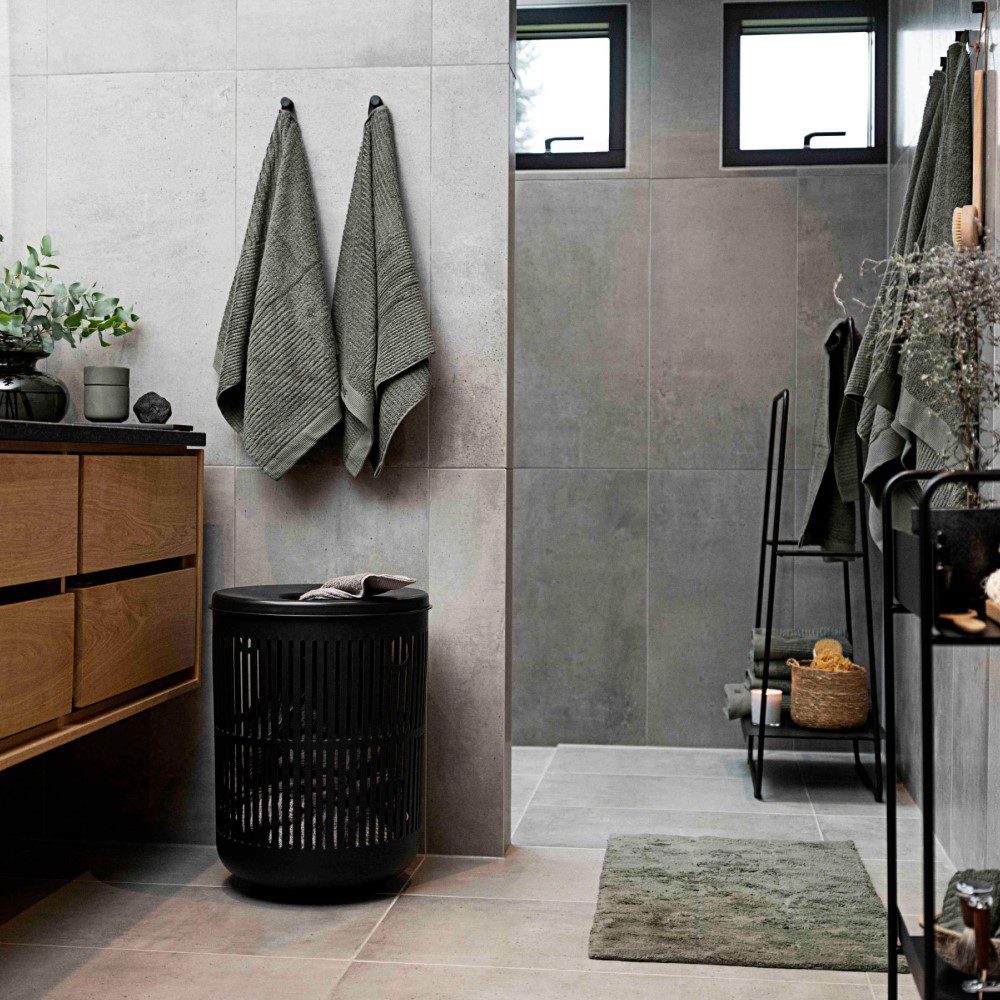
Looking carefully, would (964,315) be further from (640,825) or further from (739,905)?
(640,825)

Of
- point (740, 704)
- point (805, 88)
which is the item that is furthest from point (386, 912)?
point (805, 88)

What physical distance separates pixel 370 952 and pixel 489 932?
24 centimetres

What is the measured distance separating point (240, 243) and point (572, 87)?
1.77m

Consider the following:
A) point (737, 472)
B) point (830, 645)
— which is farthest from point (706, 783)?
point (737, 472)

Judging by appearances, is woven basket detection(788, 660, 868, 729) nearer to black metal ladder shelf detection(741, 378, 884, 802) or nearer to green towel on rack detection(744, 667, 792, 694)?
black metal ladder shelf detection(741, 378, 884, 802)

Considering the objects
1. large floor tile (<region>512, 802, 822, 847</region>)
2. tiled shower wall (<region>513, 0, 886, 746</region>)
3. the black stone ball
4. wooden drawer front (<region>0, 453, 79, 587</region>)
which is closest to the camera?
wooden drawer front (<region>0, 453, 79, 587</region>)

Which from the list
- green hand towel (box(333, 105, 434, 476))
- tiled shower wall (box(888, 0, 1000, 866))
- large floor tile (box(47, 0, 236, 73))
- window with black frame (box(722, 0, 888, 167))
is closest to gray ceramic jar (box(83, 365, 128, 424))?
green hand towel (box(333, 105, 434, 476))

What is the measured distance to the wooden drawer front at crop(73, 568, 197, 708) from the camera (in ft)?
7.43

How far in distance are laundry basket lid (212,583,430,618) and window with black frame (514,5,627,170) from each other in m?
A: 2.09

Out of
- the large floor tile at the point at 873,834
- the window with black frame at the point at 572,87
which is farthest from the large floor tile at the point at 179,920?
the window with black frame at the point at 572,87

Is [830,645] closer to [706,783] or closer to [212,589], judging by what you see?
[706,783]

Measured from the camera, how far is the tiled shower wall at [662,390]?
3994 millimetres

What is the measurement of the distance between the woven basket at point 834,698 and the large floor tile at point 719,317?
2.30ft

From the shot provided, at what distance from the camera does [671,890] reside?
2.56 metres
